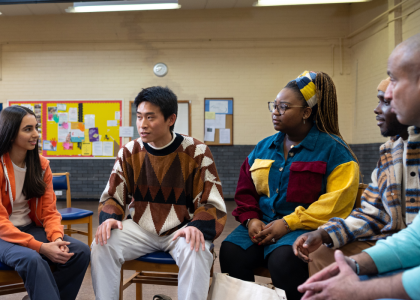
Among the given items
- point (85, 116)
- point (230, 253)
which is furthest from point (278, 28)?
point (230, 253)

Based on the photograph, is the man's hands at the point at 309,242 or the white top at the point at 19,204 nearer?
the man's hands at the point at 309,242

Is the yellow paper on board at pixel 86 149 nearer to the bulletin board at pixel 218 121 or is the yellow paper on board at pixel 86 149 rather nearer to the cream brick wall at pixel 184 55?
the cream brick wall at pixel 184 55

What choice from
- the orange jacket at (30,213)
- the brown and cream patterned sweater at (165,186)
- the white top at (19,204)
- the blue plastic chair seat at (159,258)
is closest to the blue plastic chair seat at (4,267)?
the orange jacket at (30,213)

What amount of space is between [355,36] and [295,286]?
5.96 m

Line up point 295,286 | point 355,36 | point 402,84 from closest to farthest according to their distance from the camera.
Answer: point 402,84 < point 295,286 < point 355,36

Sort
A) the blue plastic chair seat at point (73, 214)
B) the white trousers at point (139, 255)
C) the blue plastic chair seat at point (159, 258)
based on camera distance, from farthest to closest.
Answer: the blue plastic chair seat at point (73, 214) → the blue plastic chair seat at point (159, 258) → the white trousers at point (139, 255)

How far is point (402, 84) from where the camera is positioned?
3.22ft

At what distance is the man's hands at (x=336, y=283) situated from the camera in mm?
915

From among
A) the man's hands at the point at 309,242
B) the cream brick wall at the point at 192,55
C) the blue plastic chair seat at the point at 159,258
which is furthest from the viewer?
the cream brick wall at the point at 192,55

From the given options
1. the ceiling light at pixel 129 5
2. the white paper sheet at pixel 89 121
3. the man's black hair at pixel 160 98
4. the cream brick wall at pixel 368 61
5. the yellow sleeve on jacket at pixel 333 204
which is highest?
the ceiling light at pixel 129 5

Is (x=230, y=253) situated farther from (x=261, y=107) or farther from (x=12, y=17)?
(x=12, y=17)

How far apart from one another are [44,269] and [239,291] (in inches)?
34.3

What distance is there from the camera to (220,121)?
6645mm

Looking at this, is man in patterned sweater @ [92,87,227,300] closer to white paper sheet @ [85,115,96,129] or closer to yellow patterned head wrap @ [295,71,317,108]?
yellow patterned head wrap @ [295,71,317,108]
